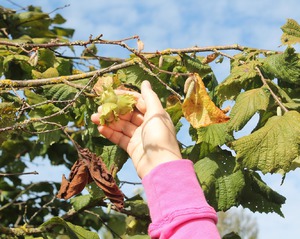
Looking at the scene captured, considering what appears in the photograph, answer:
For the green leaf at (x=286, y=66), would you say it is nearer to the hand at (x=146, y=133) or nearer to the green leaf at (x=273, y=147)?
the green leaf at (x=273, y=147)

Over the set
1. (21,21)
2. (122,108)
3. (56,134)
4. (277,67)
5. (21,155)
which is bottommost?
(122,108)

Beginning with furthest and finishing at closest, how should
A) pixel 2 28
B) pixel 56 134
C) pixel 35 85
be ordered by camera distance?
pixel 2 28, pixel 56 134, pixel 35 85

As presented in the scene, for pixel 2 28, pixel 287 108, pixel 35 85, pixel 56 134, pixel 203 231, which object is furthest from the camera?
pixel 2 28

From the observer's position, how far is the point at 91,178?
166 centimetres

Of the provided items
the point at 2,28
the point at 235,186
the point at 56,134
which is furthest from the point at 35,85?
the point at 2,28

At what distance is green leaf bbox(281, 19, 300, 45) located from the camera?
1774 millimetres

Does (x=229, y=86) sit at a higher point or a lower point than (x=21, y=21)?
lower

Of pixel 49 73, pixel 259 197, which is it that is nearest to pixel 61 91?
pixel 49 73

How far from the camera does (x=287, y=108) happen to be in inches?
61.9

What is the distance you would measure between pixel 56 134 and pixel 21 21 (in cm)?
121

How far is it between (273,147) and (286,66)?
0.35m

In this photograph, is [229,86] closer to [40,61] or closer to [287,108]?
[287,108]

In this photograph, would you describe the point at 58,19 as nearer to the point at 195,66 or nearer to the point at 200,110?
the point at 195,66

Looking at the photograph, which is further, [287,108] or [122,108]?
[287,108]
